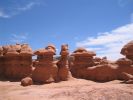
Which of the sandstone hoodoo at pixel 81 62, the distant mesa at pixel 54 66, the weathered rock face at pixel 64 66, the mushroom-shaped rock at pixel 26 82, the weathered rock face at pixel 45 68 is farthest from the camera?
the sandstone hoodoo at pixel 81 62

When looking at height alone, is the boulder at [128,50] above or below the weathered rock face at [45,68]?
above

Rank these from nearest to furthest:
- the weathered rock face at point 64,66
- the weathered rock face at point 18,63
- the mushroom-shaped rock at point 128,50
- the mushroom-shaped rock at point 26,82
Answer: the mushroom-shaped rock at point 26,82
the weathered rock face at point 64,66
the weathered rock face at point 18,63
the mushroom-shaped rock at point 128,50

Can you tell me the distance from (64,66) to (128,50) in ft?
24.6

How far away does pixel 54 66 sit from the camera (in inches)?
968

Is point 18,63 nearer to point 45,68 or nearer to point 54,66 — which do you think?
point 45,68

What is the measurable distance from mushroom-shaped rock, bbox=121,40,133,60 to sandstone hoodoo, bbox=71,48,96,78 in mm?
3360

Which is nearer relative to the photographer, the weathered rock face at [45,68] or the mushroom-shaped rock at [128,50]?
the weathered rock face at [45,68]

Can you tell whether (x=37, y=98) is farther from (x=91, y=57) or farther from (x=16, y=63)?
(x=91, y=57)

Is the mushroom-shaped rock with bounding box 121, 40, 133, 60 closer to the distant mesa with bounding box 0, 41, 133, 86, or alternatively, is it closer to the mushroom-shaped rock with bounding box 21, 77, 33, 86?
the distant mesa with bounding box 0, 41, 133, 86

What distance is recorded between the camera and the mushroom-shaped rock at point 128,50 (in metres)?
26.5

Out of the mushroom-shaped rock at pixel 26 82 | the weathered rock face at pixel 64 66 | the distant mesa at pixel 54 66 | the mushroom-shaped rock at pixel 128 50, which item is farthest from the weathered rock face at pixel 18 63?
the mushroom-shaped rock at pixel 128 50

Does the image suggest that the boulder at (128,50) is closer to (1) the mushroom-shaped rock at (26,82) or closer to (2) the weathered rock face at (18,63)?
(2) the weathered rock face at (18,63)

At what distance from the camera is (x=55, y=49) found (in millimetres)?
26469

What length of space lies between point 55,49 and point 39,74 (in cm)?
365
